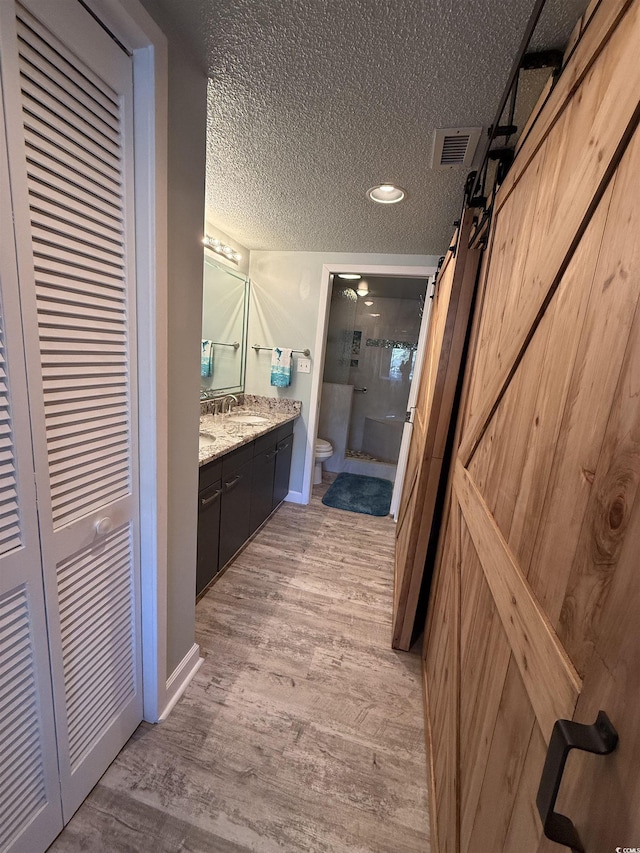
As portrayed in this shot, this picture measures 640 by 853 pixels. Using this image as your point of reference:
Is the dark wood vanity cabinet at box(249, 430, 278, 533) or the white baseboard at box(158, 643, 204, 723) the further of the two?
the dark wood vanity cabinet at box(249, 430, 278, 533)

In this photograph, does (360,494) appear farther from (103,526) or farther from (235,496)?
(103,526)

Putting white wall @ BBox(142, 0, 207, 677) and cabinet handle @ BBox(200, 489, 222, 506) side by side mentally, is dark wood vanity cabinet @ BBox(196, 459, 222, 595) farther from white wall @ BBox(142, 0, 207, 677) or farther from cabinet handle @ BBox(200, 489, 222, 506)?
white wall @ BBox(142, 0, 207, 677)

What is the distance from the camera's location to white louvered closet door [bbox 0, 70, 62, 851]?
0.71m

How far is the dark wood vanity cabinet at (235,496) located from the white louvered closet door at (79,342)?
0.70 m

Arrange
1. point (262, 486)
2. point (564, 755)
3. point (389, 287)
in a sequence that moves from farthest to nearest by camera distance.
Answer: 1. point (389, 287)
2. point (262, 486)
3. point (564, 755)

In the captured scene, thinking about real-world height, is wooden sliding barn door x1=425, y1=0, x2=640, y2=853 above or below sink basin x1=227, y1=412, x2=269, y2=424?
above

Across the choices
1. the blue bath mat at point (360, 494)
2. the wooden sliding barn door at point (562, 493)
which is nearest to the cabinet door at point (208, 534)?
the wooden sliding barn door at point (562, 493)

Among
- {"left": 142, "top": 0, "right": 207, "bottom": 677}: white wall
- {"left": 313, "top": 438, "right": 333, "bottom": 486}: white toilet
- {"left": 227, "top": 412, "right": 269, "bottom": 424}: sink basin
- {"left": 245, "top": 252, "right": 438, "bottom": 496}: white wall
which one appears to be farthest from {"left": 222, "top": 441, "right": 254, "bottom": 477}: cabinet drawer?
{"left": 313, "top": 438, "right": 333, "bottom": 486}: white toilet

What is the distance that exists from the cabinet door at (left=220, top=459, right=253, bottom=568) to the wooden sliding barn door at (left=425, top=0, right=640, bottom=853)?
4.79 ft

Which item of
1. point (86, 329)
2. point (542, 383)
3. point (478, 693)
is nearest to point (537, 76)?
point (542, 383)

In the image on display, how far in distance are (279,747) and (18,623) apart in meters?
1.07

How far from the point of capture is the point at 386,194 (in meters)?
1.82

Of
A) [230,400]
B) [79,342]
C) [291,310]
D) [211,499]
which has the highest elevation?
[291,310]

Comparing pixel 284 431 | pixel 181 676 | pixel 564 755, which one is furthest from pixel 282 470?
pixel 564 755
